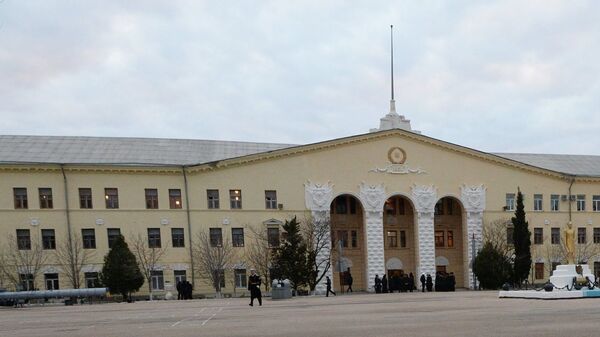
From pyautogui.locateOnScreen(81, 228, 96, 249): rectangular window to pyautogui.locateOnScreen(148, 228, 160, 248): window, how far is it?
3.77 metres

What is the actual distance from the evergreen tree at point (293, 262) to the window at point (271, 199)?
24.5ft

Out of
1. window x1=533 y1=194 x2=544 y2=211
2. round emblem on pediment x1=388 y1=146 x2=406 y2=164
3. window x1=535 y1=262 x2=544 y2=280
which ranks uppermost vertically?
round emblem on pediment x1=388 y1=146 x2=406 y2=164

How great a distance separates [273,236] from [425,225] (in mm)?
13220

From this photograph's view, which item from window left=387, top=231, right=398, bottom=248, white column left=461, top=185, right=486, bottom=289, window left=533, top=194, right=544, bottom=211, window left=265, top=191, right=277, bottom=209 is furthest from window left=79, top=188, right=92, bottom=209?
window left=533, top=194, right=544, bottom=211

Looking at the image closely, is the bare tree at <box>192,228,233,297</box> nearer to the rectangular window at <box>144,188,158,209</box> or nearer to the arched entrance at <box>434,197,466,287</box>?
the rectangular window at <box>144,188,158,209</box>

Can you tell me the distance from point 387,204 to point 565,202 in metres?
15.7

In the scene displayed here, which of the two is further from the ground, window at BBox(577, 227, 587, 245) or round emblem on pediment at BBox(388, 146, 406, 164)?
round emblem on pediment at BBox(388, 146, 406, 164)

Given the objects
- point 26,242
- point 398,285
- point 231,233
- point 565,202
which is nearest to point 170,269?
point 231,233

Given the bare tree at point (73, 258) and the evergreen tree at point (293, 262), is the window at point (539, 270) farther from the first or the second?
the bare tree at point (73, 258)

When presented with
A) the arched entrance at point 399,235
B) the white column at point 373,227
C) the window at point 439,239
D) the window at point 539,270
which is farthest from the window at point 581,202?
the white column at point 373,227

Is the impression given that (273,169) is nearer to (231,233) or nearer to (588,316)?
(231,233)

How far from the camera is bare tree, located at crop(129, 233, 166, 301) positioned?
44875mm

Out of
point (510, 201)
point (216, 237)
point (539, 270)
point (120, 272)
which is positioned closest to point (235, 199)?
point (216, 237)

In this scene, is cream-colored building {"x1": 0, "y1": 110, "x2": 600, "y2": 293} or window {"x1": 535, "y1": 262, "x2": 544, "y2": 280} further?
window {"x1": 535, "y1": 262, "x2": 544, "y2": 280}
